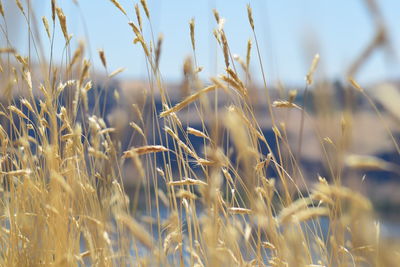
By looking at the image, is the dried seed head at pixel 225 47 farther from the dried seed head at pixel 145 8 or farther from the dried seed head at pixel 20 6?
the dried seed head at pixel 20 6

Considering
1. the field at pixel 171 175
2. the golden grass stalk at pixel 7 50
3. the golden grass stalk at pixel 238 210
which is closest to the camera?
the field at pixel 171 175

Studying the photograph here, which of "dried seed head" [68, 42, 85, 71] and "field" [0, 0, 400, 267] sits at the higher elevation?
"dried seed head" [68, 42, 85, 71]

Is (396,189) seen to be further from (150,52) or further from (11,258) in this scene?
(11,258)

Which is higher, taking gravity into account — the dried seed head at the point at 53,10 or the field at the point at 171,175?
the dried seed head at the point at 53,10

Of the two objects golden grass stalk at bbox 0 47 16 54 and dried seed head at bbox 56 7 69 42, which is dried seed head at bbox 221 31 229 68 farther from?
golden grass stalk at bbox 0 47 16 54

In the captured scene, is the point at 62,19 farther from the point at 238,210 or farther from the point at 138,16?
the point at 238,210

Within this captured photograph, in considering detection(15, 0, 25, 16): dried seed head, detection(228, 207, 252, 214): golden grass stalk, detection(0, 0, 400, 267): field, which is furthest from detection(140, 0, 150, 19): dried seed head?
detection(228, 207, 252, 214): golden grass stalk

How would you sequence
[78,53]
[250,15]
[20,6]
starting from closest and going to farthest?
[78,53] → [250,15] → [20,6]

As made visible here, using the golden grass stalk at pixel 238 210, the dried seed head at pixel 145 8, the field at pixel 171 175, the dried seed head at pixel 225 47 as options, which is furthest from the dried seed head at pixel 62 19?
the golden grass stalk at pixel 238 210

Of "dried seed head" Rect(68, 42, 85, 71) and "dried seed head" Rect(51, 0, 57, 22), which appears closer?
"dried seed head" Rect(68, 42, 85, 71)

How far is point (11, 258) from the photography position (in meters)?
1.24

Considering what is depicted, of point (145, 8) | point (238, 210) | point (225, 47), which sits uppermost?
point (145, 8)

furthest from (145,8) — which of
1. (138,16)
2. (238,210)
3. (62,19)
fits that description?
(238,210)

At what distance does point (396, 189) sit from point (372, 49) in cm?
36
